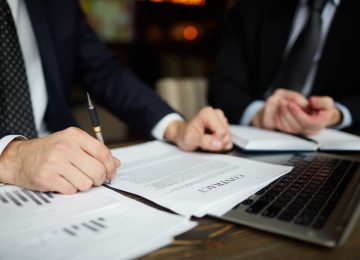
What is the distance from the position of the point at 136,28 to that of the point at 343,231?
3459 mm

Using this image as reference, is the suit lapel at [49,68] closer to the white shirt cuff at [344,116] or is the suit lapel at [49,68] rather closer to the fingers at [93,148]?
the fingers at [93,148]

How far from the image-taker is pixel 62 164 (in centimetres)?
48

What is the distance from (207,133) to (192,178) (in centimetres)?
25

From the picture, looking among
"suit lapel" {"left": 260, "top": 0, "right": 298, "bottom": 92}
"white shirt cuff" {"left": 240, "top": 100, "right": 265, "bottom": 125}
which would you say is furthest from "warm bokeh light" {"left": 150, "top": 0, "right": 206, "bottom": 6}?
"white shirt cuff" {"left": 240, "top": 100, "right": 265, "bottom": 125}

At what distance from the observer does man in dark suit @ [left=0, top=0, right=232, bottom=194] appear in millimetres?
485

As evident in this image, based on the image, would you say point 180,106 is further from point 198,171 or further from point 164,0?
point 164,0

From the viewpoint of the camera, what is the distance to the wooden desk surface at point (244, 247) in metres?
0.33

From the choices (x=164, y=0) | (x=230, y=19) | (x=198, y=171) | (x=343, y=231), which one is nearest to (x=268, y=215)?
(x=343, y=231)

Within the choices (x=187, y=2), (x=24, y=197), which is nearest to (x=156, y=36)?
(x=187, y=2)

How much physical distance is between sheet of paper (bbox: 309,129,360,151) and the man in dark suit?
23 cm

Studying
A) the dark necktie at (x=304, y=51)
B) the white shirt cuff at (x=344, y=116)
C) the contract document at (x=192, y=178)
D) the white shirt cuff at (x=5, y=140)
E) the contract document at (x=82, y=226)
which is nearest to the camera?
the contract document at (x=82, y=226)

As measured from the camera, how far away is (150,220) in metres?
0.39

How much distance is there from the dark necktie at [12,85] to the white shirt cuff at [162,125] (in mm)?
312

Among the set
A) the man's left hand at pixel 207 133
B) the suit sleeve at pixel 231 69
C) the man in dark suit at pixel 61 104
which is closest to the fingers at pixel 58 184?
the man in dark suit at pixel 61 104
